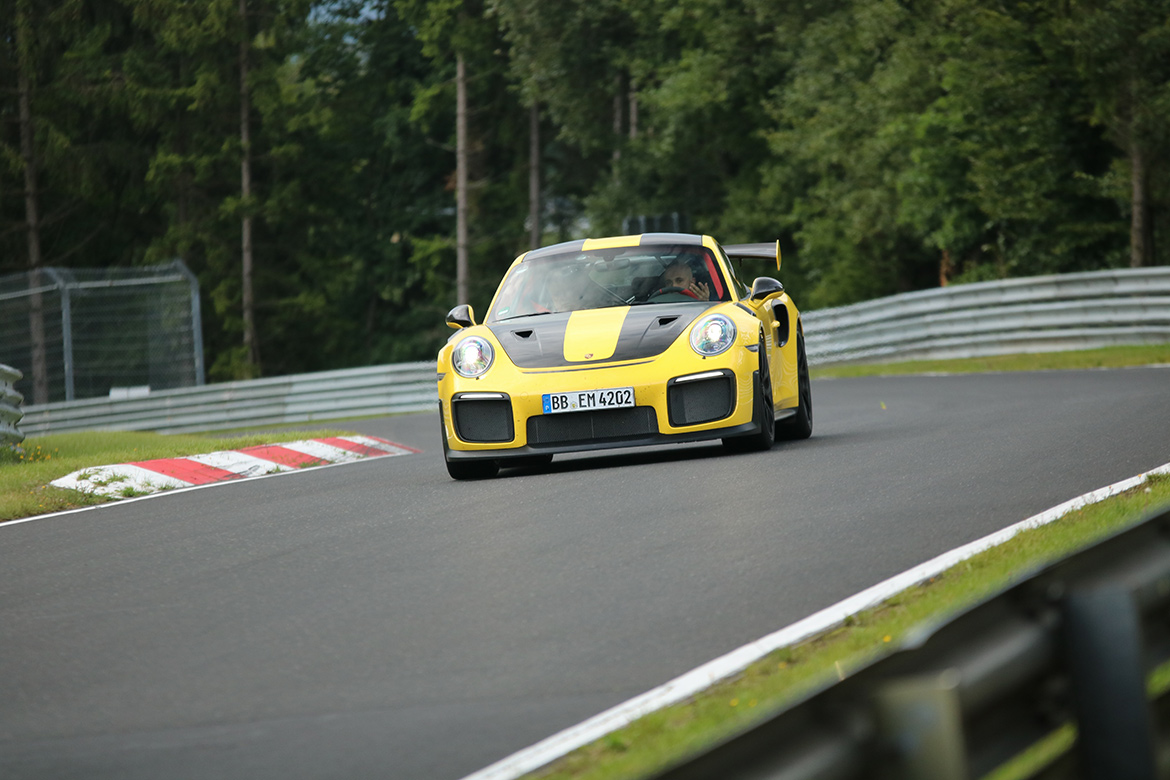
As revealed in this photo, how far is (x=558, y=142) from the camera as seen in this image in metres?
55.1

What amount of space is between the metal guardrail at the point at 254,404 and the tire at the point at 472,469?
16635mm

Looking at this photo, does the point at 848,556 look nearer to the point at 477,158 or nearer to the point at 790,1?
the point at 790,1

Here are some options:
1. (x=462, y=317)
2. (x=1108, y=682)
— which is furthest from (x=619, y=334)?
(x=1108, y=682)

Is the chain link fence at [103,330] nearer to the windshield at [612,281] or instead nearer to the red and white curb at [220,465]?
the red and white curb at [220,465]

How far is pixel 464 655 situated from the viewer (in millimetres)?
4781

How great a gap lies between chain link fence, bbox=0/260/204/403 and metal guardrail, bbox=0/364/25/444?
1140cm

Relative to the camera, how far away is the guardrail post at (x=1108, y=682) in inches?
104

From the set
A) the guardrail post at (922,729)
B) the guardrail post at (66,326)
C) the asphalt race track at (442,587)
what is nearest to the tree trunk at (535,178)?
the guardrail post at (66,326)

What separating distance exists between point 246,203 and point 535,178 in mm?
9409

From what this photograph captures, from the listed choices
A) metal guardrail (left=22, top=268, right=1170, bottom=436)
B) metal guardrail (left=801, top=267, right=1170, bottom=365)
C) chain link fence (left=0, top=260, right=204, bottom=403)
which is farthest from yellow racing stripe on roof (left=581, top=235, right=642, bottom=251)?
chain link fence (left=0, top=260, right=204, bottom=403)

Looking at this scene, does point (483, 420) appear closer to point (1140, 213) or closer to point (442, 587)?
point (442, 587)

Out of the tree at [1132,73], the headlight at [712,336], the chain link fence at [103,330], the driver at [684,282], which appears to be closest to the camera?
the headlight at [712,336]

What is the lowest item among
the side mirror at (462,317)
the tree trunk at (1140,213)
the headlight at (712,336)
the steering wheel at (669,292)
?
the headlight at (712,336)

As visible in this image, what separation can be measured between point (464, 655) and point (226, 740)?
94 cm
